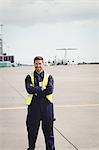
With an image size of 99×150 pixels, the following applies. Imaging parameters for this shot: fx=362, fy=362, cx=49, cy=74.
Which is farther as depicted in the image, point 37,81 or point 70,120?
point 70,120

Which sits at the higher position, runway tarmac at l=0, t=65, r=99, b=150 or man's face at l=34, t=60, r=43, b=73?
man's face at l=34, t=60, r=43, b=73

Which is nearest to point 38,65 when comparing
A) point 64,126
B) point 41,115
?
point 41,115

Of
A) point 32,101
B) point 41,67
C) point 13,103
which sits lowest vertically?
point 13,103

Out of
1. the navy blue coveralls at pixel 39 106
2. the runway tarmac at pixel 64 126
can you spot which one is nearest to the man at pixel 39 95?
the navy blue coveralls at pixel 39 106

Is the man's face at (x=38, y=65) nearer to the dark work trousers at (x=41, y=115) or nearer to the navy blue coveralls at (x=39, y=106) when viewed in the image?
the navy blue coveralls at (x=39, y=106)

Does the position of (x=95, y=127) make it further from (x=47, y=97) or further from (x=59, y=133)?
(x=47, y=97)

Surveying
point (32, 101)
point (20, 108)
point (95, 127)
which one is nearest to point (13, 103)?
point (20, 108)

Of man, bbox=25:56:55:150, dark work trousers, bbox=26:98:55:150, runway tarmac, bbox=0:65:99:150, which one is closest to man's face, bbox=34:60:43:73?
man, bbox=25:56:55:150

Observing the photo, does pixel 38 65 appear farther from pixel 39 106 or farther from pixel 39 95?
pixel 39 106

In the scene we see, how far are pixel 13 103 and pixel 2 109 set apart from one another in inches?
51.1

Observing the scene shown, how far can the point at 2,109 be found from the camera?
10.4m

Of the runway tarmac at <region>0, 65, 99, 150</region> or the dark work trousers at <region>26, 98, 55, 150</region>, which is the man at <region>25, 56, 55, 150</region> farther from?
the runway tarmac at <region>0, 65, 99, 150</region>

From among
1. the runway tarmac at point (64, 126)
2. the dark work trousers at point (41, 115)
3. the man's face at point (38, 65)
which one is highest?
the man's face at point (38, 65)

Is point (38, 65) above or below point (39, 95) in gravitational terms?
above
